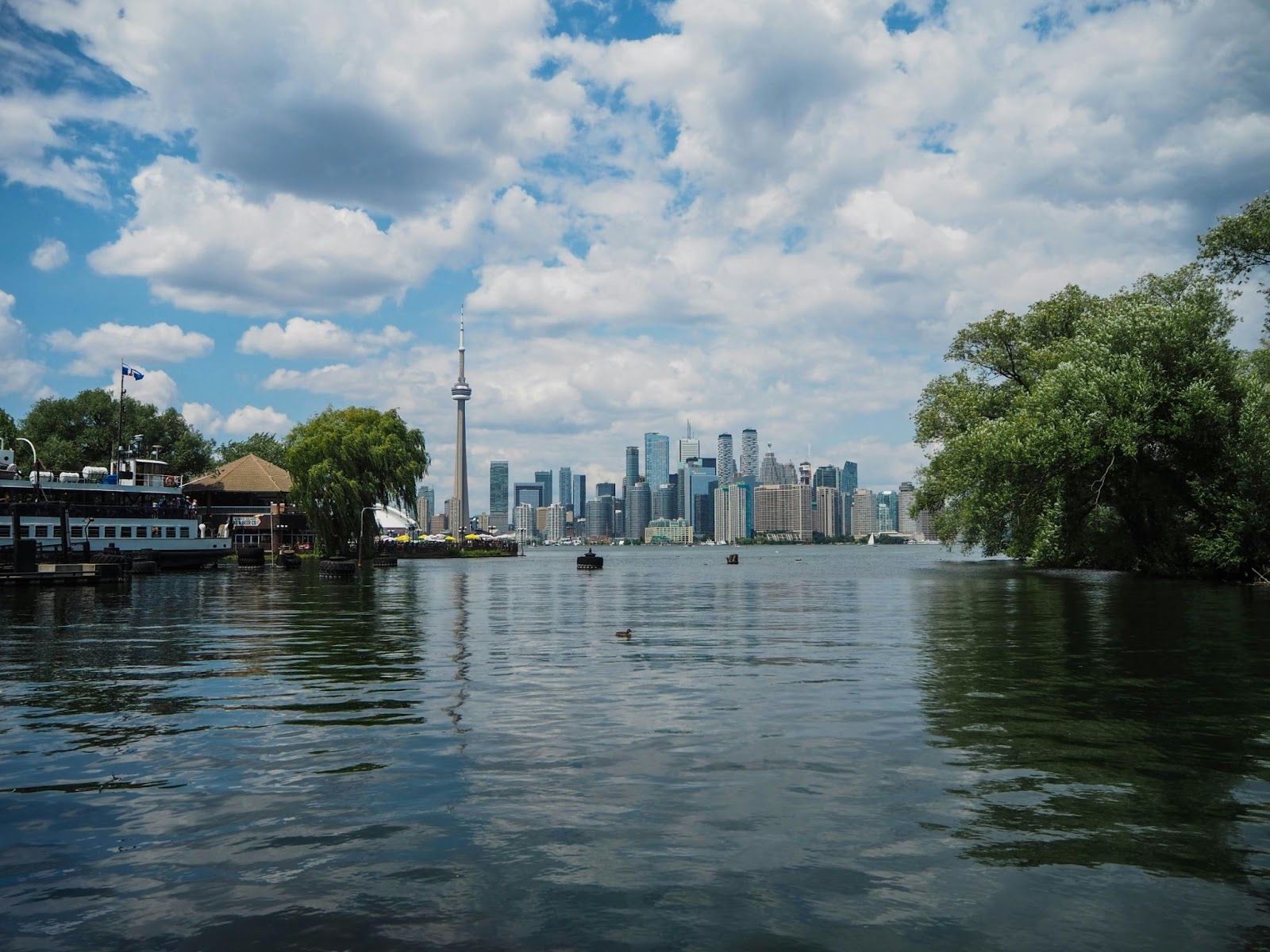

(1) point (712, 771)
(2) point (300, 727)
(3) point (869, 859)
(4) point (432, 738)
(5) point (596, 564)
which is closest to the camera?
(3) point (869, 859)

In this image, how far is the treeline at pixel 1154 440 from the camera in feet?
149

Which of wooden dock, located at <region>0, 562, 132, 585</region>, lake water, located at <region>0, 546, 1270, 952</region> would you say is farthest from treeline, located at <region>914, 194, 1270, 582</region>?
wooden dock, located at <region>0, 562, 132, 585</region>

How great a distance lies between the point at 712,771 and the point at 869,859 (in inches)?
136

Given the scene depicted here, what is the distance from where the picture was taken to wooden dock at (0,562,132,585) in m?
55.8

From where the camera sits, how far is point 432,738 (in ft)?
44.8

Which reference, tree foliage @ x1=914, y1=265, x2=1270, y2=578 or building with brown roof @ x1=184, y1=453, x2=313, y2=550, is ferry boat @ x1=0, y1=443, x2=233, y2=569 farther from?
tree foliage @ x1=914, y1=265, x2=1270, y2=578

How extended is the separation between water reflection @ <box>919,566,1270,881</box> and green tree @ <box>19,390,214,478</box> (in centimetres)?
10831

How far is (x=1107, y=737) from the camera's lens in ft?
44.1

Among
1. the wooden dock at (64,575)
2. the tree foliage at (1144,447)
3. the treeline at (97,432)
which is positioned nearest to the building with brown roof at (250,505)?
the treeline at (97,432)

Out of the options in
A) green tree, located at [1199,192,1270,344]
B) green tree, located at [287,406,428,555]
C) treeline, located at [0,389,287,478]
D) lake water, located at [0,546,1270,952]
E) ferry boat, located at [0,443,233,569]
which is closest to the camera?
lake water, located at [0,546,1270,952]

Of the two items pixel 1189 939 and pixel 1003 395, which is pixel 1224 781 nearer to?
pixel 1189 939

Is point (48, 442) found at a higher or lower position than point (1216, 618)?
higher

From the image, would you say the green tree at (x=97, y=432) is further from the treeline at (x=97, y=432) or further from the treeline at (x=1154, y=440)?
the treeline at (x=1154, y=440)

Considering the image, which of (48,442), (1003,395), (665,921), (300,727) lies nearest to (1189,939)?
(665,921)
